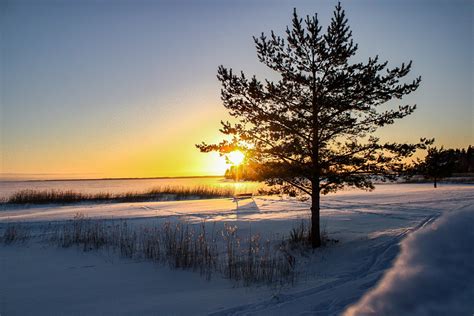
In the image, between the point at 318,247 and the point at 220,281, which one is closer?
the point at 220,281

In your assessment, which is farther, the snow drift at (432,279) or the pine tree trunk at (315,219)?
the pine tree trunk at (315,219)

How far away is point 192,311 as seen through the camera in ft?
17.3

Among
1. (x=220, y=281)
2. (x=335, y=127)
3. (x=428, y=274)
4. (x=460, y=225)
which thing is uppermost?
(x=335, y=127)

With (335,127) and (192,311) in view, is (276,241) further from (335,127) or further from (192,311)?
(192,311)

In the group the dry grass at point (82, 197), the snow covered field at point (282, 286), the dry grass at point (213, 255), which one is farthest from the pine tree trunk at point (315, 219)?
the dry grass at point (82, 197)

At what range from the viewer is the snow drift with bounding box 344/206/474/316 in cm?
462

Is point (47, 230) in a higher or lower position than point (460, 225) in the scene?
lower

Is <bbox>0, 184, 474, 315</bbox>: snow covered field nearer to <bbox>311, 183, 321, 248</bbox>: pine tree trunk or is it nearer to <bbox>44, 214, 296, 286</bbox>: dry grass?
<bbox>44, 214, 296, 286</bbox>: dry grass

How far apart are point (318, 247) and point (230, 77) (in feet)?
21.2

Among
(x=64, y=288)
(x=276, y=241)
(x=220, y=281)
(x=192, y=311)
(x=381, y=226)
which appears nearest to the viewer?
(x=192, y=311)

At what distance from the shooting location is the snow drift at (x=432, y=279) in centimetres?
462

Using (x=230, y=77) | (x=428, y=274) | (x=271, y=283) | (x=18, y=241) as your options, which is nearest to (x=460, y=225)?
(x=428, y=274)

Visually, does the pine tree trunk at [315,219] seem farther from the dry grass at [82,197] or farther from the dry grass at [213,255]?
the dry grass at [82,197]

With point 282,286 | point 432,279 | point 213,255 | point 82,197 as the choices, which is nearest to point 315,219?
point 213,255
